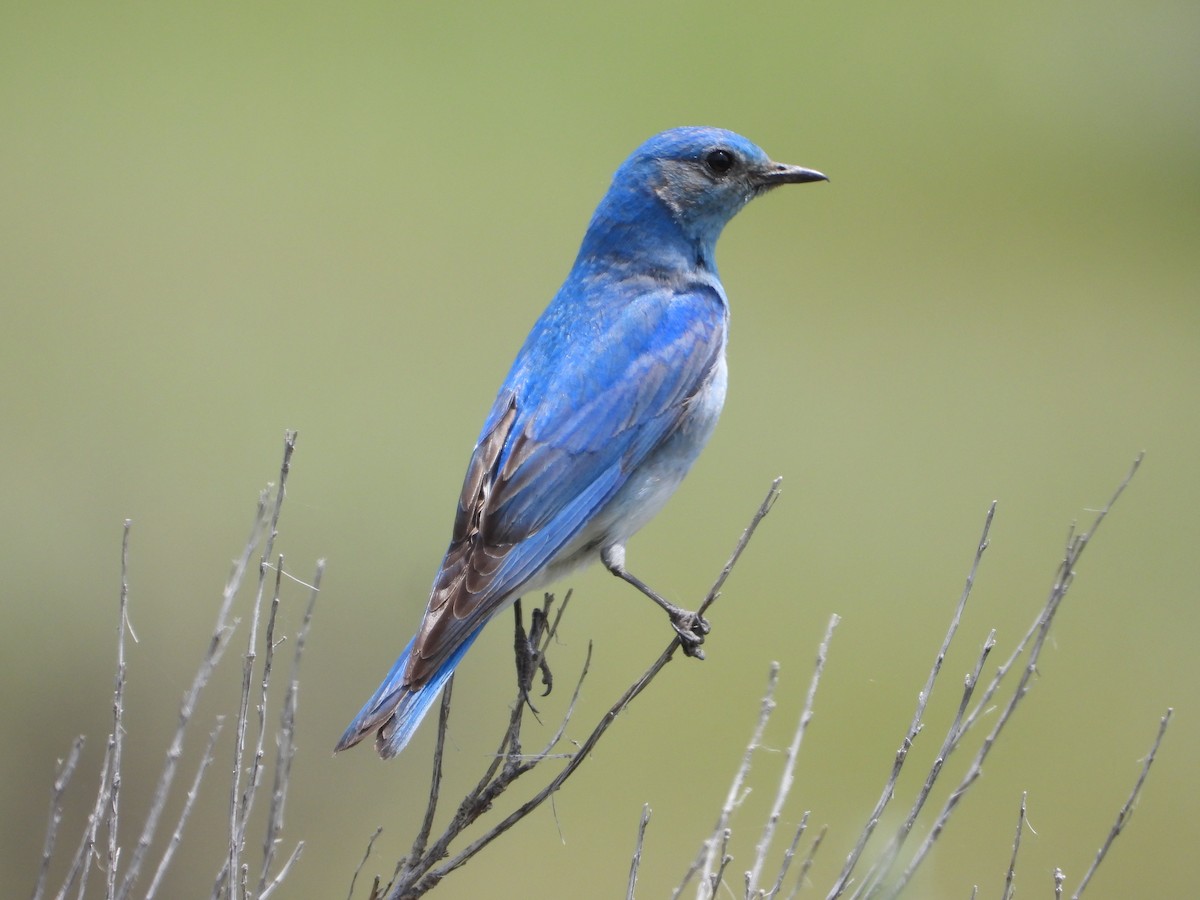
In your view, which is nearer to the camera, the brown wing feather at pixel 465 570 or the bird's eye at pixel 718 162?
the brown wing feather at pixel 465 570

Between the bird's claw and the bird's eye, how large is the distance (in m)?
0.99

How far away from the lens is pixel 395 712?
83.8 inches

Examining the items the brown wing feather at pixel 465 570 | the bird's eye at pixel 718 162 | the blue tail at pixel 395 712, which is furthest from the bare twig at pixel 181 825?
the bird's eye at pixel 718 162

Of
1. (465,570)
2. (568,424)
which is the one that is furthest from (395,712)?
(568,424)

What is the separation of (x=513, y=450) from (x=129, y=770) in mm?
2465

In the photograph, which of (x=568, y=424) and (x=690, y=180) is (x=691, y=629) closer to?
(x=568, y=424)

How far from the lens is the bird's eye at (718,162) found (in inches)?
111

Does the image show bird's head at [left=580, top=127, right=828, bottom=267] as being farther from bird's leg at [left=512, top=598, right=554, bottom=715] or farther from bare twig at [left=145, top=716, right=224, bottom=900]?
bare twig at [left=145, top=716, right=224, bottom=900]

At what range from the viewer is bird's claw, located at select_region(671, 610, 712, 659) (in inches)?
94.3

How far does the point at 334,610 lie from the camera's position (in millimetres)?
4711

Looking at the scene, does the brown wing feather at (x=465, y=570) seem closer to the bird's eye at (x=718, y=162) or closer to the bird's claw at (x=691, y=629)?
the bird's claw at (x=691, y=629)

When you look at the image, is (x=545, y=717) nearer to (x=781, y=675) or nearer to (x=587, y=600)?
(x=587, y=600)

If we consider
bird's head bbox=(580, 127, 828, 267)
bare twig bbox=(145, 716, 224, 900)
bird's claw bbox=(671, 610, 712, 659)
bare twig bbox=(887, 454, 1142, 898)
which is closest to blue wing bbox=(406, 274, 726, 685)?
bird's head bbox=(580, 127, 828, 267)

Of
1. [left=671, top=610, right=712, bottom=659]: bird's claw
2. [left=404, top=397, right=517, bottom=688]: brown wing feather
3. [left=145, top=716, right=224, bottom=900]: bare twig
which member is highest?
[left=404, top=397, right=517, bottom=688]: brown wing feather
